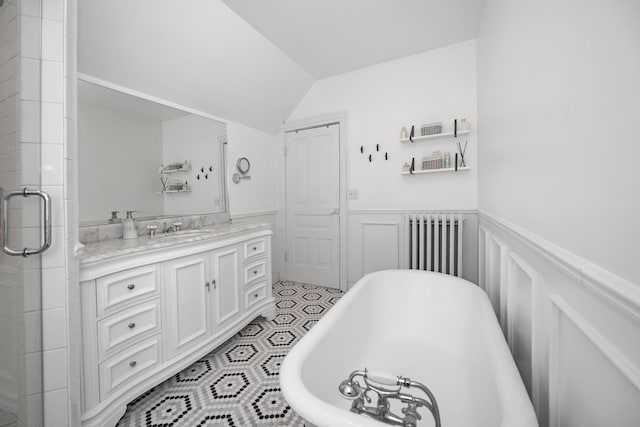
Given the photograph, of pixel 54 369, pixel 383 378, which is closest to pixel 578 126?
pixel 383 378

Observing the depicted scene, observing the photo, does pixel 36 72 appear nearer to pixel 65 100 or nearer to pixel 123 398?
pixel 65 100

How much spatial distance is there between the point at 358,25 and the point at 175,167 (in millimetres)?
A: 2032

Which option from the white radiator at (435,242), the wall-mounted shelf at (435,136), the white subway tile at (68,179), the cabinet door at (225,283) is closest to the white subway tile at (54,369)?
the white subway tile at (68,179)

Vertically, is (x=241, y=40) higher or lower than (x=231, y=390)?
higher

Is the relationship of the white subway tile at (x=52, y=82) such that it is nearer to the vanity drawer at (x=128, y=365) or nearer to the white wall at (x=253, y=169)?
the vanity drawer at (x=128, y=365)

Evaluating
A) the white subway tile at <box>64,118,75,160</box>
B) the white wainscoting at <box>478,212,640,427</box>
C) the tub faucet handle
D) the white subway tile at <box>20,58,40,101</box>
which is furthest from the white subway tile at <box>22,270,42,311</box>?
the white wainscoting at <box>478,212,640,427</box>

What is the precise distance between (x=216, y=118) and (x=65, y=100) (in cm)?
166

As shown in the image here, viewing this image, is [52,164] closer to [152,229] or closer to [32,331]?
[32,331]

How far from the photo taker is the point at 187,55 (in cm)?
198

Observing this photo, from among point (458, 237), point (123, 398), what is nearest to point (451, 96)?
point (458, 237)

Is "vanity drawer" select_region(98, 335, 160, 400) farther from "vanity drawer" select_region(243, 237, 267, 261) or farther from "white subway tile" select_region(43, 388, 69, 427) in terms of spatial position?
"vanity drawer" select_region(243, 237, 267, 261)

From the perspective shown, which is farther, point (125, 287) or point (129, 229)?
point (129, 229)

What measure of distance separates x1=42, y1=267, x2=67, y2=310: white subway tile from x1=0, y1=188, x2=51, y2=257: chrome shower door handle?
0.32 feet

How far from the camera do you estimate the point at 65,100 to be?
1.04 meters
